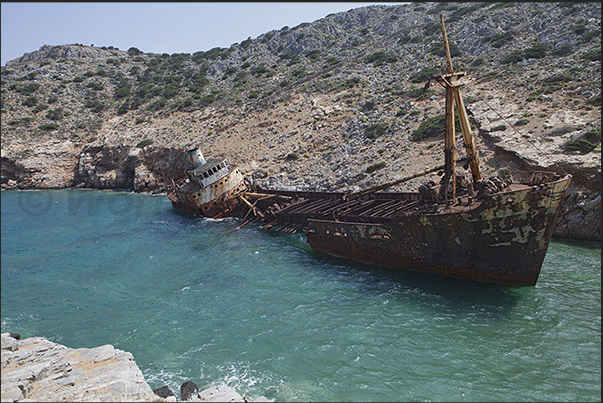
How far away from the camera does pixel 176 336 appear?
40.1ft

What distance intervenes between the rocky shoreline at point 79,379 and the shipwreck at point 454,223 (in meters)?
8.74

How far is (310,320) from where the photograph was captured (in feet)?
41.1

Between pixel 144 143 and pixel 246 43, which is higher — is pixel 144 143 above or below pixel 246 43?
below

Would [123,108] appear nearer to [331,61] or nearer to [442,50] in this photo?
[331,61]

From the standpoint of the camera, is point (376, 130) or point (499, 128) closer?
point (499, 128)

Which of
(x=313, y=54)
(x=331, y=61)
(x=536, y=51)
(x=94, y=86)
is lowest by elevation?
(x=536, y=51)

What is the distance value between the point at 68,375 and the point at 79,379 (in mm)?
385

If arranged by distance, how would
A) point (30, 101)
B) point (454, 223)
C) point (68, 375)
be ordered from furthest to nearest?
point (30, 101), point (454, 223), point (68, 375)

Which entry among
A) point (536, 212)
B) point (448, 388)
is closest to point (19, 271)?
point (448, 388)

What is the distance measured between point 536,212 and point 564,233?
8.25 metres

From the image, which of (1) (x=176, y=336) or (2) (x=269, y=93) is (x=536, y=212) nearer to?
(1) (x=176, y=336)

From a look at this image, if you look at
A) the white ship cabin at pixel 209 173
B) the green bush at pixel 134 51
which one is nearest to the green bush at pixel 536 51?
the white ship cabin at pixel 209 173

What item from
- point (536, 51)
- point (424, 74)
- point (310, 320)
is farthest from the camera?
point (424, 74)

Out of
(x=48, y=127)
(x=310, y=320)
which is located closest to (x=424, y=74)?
(x=310, y=320)
